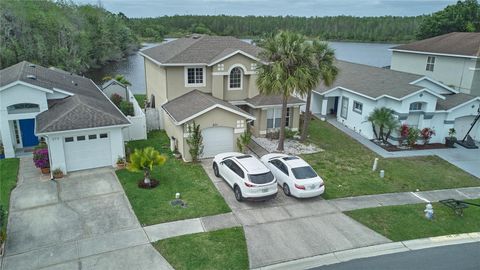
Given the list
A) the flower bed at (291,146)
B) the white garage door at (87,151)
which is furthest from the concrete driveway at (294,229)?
the white garage door at (87,151)

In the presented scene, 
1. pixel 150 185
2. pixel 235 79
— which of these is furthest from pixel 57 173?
pixel 235 79

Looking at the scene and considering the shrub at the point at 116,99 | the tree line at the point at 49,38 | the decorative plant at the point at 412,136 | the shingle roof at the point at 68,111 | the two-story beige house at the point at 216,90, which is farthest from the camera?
the tree line at the point at 49,38

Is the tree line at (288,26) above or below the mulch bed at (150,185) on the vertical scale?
above

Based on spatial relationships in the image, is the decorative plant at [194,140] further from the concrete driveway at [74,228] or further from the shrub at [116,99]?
the shrub at [116,99]

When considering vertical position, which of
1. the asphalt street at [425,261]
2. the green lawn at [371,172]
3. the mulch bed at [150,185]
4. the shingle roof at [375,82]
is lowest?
the asphalt street at [425,261]

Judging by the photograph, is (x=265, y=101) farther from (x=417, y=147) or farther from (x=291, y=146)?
(x=417, y=147)

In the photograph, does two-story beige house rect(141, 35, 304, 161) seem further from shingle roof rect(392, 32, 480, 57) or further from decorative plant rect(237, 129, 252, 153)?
shingle roof rect(392, 32, 480, 57)

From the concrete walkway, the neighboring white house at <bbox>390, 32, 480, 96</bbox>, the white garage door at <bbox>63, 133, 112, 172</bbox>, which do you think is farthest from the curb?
the neighboring white house at <bbox>390, 32, 480, 96</bbox>

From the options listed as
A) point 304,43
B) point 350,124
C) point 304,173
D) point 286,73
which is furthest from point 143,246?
point 350,124
